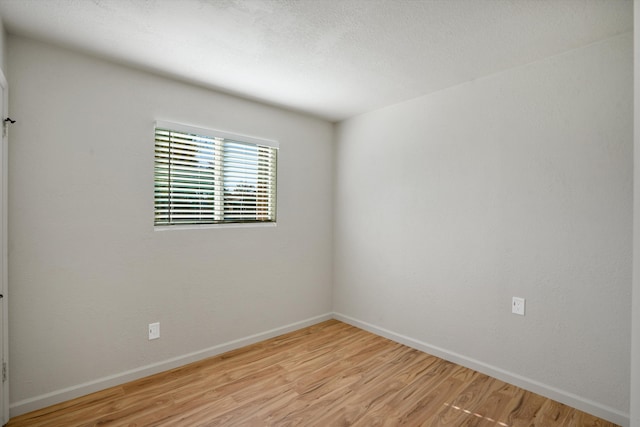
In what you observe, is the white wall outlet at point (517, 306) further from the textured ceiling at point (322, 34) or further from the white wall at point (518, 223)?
the textured ceiling at point (322, 34)

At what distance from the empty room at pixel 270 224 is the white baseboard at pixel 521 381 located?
1 centimetres

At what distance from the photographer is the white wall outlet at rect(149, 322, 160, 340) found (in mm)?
2506

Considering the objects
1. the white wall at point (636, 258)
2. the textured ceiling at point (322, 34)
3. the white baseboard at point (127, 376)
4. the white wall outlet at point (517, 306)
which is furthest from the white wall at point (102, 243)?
the white wall at point (636, 258)

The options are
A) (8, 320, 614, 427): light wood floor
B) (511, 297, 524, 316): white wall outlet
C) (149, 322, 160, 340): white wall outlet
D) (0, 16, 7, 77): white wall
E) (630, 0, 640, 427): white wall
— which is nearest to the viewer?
(630, 0, 640, 427): white wall

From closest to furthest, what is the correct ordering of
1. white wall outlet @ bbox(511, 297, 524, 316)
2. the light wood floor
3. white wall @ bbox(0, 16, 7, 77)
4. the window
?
white wall @ bbox(0, 16, 7, 77) < the light wood floor < white wall outlet @ bbox(511, 297, 524, 316) < the window

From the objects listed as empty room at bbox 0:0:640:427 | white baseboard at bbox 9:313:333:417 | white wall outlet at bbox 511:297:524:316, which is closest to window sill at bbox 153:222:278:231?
empty room at bbox 0:0:640:427

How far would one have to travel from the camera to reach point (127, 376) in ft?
7.82

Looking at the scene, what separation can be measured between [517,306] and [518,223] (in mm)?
629

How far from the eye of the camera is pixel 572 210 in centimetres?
215

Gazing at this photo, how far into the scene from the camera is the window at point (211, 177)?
2.62 metres

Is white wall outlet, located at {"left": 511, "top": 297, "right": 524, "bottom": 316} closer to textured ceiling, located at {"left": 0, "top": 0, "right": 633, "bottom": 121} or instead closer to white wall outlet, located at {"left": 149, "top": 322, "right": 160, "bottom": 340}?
textured ceiling, located at {"left": 0, "top": 0, "right": 633, "bottom": 121}

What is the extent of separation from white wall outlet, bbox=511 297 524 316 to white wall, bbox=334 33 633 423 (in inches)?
1.7

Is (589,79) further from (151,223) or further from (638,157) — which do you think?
(151,223)

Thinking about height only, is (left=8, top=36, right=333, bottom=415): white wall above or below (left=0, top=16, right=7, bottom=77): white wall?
below
